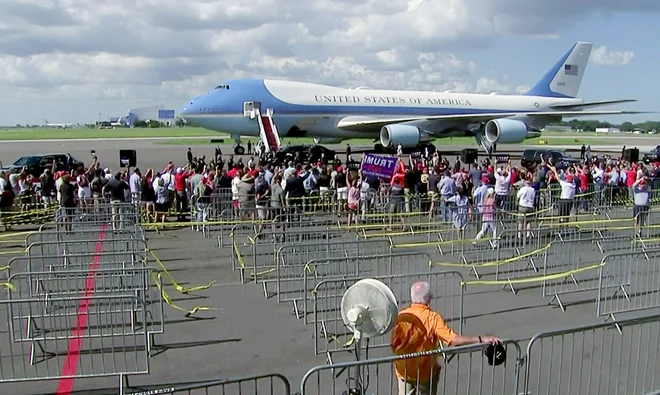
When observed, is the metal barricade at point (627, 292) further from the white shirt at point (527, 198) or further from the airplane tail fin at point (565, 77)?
the airplane tail fin at point (565, 77)

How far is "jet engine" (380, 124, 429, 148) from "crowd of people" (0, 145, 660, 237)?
18674mm

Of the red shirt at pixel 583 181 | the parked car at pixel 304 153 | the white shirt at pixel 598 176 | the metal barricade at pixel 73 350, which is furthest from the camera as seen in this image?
the parked car at pixel 304 153

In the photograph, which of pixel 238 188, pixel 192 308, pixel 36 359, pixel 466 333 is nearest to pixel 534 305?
pixel 466 333

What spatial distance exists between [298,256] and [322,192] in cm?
576

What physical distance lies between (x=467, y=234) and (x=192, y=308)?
23.1 ft

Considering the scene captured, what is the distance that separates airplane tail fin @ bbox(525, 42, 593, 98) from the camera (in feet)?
163

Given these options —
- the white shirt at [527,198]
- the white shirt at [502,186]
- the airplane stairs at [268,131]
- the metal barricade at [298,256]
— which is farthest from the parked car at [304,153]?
the metal barricade at [298,256]

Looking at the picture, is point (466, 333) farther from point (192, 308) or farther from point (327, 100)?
point (327, 100)

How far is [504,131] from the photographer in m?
37.8

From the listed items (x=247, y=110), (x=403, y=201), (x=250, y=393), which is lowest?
(x=250, y=393)

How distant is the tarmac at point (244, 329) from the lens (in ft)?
20.6

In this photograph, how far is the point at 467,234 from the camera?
43.4 feet

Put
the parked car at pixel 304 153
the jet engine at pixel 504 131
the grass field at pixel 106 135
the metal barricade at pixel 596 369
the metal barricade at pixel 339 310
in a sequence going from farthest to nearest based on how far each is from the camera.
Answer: the grass field at pixel 106 135 → the jet engine at pixel 504 131 → the parked car at pixel 304 153 → the metal barricade at pixel 339 310 → the metal barricade at pixel 596 369

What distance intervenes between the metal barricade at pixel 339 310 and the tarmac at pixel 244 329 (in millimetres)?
162
